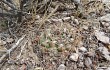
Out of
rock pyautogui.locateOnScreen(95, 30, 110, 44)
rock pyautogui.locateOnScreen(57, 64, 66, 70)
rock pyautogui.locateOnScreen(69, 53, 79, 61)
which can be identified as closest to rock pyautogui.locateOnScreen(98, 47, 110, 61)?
rock pyautogui.locateOnScreen(95, 30, 110, 44)

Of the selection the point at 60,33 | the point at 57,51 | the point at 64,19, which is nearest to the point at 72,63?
the point at 57,51

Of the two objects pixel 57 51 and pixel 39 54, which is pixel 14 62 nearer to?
pixel 39 54

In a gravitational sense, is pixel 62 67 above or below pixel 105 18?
below

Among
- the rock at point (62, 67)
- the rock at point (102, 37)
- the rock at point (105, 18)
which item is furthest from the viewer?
the rock at point (105, 18)

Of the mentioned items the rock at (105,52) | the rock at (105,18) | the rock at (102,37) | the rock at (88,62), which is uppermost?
the rock at (105,18)

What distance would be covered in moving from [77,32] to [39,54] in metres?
0.33

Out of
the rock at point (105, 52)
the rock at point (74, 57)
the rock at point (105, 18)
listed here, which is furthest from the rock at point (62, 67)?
the rock at point (105, 18)

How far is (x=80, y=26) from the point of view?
1792mm

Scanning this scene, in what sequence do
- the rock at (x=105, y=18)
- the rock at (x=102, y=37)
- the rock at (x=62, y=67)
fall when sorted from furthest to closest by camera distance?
the rock at (x=105, y=18) < the rock at (x=102, y=37) < the rock at (x=62, y=67)

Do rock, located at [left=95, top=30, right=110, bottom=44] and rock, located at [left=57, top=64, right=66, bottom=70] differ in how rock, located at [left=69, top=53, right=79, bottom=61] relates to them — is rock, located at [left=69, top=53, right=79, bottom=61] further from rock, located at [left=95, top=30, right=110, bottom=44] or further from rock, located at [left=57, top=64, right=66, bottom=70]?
rock, located at [left=95, top=30, right=110, bottom=44]

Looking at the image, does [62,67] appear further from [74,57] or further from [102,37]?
[102,37]

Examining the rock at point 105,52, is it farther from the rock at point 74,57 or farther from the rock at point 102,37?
the rock at point 74,57

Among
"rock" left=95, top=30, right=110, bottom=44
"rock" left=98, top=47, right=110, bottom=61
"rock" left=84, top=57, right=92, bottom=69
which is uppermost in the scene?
"rock" left=95, top=30, right=110, bottom=44

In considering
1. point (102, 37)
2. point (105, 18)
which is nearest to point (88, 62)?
point (102, 37)
